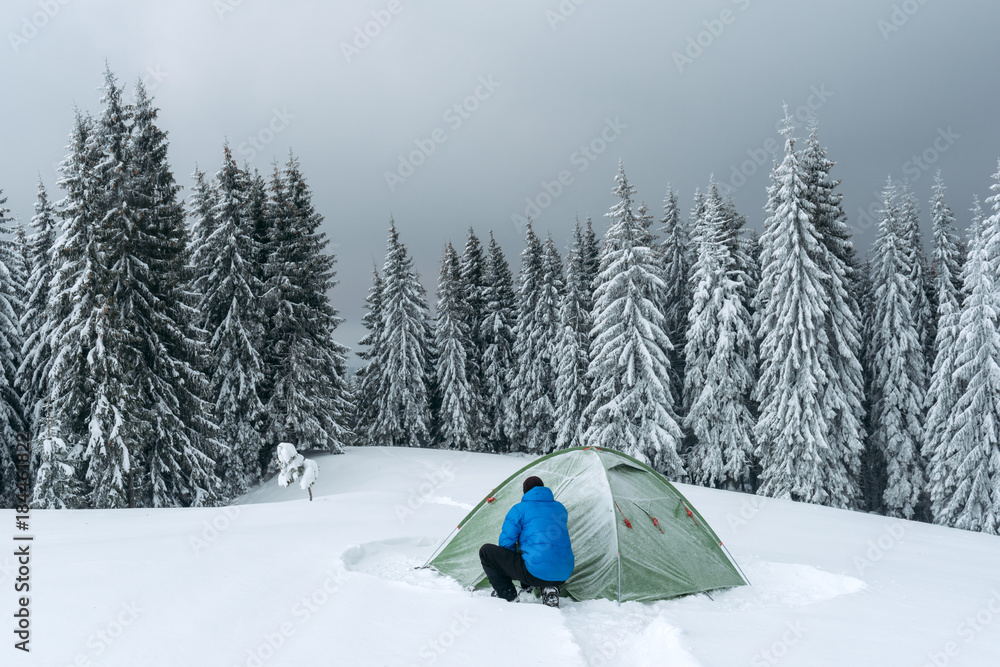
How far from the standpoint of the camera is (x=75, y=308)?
16.5m

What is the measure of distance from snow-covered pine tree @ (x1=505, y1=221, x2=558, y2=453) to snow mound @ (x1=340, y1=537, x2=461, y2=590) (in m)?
23.8

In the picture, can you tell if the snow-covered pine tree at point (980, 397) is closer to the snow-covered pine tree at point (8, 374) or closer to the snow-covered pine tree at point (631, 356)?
the snow-covered pine tree at point (631, 356)

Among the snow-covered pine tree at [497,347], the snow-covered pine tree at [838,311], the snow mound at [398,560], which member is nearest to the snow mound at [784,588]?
the snow mound at [398,560]

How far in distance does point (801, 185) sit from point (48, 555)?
24.3 metres

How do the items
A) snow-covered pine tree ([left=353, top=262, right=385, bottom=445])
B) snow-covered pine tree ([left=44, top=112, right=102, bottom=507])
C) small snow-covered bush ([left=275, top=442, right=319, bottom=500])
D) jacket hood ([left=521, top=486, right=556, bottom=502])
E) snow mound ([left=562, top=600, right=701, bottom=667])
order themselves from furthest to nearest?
snow-covered pine tree ([left=353, top=262, right=385, bottom=445])
snow-covered pine tree ([left=44, top=112, right=102, bottom=507])
small snow-covered bush ([left=275, top=442, right=319, bottom=500])
jacket hood ([left=521, top=486, right=556, bottom=502])
snow mound ([left=562, top=600, right=701, bottom=667])

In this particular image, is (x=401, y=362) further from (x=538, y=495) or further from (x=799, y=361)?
(x=538, y=495)

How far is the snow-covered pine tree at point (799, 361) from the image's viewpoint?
867 inches

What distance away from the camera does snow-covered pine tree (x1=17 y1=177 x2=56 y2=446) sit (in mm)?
18938

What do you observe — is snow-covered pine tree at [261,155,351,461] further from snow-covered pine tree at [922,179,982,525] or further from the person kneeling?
snow-covered pine tree at [922,179,982,525]

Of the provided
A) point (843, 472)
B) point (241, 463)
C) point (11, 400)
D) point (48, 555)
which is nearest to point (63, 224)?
point (11, 400)

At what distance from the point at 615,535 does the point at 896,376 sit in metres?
23.7

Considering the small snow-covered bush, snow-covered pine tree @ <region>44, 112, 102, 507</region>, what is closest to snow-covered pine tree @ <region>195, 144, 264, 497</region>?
snow-covered pine tree @ <region>44, 112, 102, 507</region>

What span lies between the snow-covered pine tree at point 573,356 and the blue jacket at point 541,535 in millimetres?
22003

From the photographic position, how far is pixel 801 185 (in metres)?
22.2
